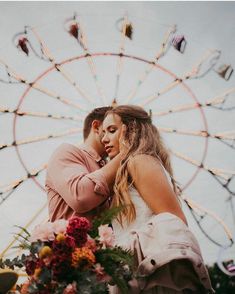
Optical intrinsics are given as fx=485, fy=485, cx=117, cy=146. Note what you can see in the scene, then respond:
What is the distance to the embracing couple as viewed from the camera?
10.6ft

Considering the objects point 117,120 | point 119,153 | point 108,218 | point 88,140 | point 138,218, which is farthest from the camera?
point 88,140

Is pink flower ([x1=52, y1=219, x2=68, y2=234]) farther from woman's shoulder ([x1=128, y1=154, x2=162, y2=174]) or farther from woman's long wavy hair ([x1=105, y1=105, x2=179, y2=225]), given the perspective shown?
woman's shoulder ([x1=128, y1=154, x2=162, y2=174])

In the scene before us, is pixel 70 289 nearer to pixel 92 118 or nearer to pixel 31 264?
pixel 31 264

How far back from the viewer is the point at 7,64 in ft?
25.9

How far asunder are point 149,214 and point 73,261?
2.78 ft

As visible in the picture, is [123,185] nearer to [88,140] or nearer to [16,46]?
[88,140]

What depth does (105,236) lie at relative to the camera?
3287 millimetres

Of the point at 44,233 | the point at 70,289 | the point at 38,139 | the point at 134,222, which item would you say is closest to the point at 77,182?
the point at 134,222

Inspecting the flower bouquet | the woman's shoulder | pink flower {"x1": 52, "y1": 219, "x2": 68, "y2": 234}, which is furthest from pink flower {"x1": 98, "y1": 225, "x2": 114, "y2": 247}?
the woman's shoulder

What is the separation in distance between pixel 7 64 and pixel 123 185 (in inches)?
189

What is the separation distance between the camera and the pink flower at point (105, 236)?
327 centimetres

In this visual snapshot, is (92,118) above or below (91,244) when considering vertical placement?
above

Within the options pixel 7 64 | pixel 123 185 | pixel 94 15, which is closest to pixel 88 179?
pixel 123 185

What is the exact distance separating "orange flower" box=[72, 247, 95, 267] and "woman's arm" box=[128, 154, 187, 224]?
0.74 m
